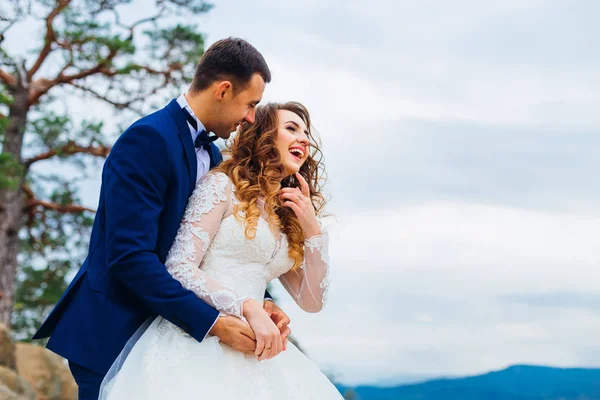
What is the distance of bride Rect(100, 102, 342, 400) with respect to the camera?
2.63 metres

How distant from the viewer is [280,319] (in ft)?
9.48

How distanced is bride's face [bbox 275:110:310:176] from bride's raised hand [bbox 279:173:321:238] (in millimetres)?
152

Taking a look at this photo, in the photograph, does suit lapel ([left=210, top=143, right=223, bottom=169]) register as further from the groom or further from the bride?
the groom

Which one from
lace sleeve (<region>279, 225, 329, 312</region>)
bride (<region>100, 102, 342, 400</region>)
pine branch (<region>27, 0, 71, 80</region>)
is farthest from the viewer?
pine branch (<region>27, 0, 71, 80</region>)

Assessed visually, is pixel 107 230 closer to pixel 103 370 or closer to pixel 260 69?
pixel 103 370

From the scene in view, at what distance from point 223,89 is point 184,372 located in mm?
1089

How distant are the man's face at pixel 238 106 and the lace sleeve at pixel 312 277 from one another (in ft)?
1.88

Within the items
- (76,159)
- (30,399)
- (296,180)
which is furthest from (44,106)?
(296,180)

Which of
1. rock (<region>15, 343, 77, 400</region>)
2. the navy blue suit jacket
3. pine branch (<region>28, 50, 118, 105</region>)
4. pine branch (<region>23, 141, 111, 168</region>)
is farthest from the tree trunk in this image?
the navy blue suit jacket

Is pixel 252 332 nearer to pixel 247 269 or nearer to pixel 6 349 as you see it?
pixel 247 269

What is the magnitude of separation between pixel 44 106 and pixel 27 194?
5.63 ft

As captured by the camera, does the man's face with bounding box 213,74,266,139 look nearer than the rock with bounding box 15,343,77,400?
Yes

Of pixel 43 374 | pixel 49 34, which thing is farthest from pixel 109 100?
pixel 43 374

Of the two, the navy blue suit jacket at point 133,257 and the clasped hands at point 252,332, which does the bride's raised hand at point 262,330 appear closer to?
the clasped hands at point 252,332
